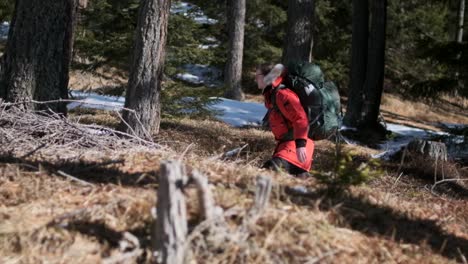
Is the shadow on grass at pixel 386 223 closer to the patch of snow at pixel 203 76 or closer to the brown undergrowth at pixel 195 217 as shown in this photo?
the brown undergrowth at pixel 195 217

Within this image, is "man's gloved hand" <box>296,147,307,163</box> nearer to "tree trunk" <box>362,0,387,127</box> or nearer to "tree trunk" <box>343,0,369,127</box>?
"tree trunk" <box>362,0,387,127</box>

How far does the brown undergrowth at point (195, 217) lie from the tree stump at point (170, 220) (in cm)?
12

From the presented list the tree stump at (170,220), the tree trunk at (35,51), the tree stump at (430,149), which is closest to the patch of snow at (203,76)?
the tree stump at (430,149)

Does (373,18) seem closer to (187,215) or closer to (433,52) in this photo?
(433,52)

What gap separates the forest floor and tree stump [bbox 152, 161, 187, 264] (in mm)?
128

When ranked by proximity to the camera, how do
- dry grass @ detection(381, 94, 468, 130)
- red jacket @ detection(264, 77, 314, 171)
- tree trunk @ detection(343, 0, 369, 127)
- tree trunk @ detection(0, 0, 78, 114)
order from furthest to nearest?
dry grass @ detection(381, 94, 468, 130)
tree trunk @ detection(343, 0, 369, 127)
tree trunk @ detection(0, 0, 78, 114)
red jacket @ detection(264, 77, 314, 171)

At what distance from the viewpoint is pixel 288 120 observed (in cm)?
554

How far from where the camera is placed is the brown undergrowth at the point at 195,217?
108 inches

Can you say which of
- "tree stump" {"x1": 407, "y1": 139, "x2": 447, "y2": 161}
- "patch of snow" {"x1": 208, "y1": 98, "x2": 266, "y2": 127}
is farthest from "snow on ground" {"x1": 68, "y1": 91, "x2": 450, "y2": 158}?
"tree stump" {"x1": 407, "y1": 139, "x2": 447, "y2": 161}

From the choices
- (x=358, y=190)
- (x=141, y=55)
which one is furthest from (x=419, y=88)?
(x=358, y=190)

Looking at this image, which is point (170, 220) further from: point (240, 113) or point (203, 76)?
point (203, 76)

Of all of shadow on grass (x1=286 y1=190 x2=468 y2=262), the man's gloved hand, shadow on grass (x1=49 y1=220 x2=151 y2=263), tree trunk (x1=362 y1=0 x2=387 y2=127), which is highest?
tree trunk (x1=362 y1=0 x2=387 y2=127)

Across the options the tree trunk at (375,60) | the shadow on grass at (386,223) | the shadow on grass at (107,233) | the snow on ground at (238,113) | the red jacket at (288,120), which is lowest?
the snow on ground at (238,113)

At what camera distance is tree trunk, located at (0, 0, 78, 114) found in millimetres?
5965
